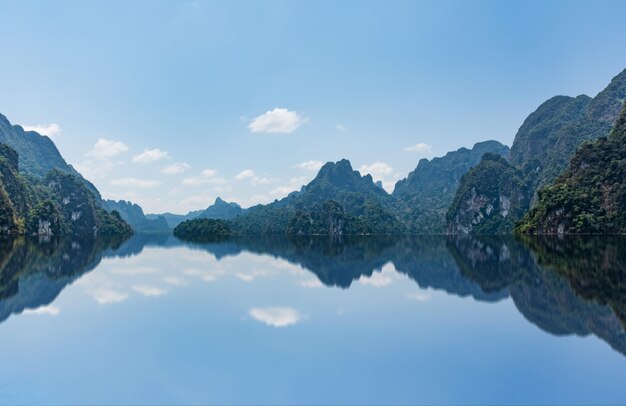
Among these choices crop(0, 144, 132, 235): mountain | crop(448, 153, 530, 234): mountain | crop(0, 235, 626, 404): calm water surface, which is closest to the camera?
crop(0, 235, 626, 404): calm water surface

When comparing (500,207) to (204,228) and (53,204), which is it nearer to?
(204,228)

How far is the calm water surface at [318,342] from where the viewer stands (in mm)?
8125

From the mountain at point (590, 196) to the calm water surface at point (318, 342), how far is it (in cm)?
8478

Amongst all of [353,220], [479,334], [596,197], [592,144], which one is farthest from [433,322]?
[353,220]

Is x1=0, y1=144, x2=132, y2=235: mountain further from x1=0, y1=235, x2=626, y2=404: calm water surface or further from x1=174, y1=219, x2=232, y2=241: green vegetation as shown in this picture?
x1=0, y1=235, x2=626, y2=404: calm water surface

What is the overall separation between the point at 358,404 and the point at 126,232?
193669 mm

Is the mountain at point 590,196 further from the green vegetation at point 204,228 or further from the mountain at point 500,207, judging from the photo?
the green vegetation at point 204,228

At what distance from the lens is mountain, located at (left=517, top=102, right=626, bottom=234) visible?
92125mm

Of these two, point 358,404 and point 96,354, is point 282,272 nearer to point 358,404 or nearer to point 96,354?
point 96,354

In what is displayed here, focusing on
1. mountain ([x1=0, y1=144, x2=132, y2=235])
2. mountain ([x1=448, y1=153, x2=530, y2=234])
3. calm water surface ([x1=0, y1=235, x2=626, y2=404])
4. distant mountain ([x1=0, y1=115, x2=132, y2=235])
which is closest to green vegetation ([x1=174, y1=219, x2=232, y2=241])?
distant mountain ([x1=0, y1=115, x2=132, y2=235])

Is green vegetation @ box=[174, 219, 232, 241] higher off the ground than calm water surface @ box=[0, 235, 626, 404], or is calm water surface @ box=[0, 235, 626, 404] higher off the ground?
green vegetation @ box=[174, 219, 232, 241]

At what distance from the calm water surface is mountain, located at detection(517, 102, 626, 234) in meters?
84.8

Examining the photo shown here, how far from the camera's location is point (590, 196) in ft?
324

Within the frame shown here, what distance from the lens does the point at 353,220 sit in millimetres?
186875
